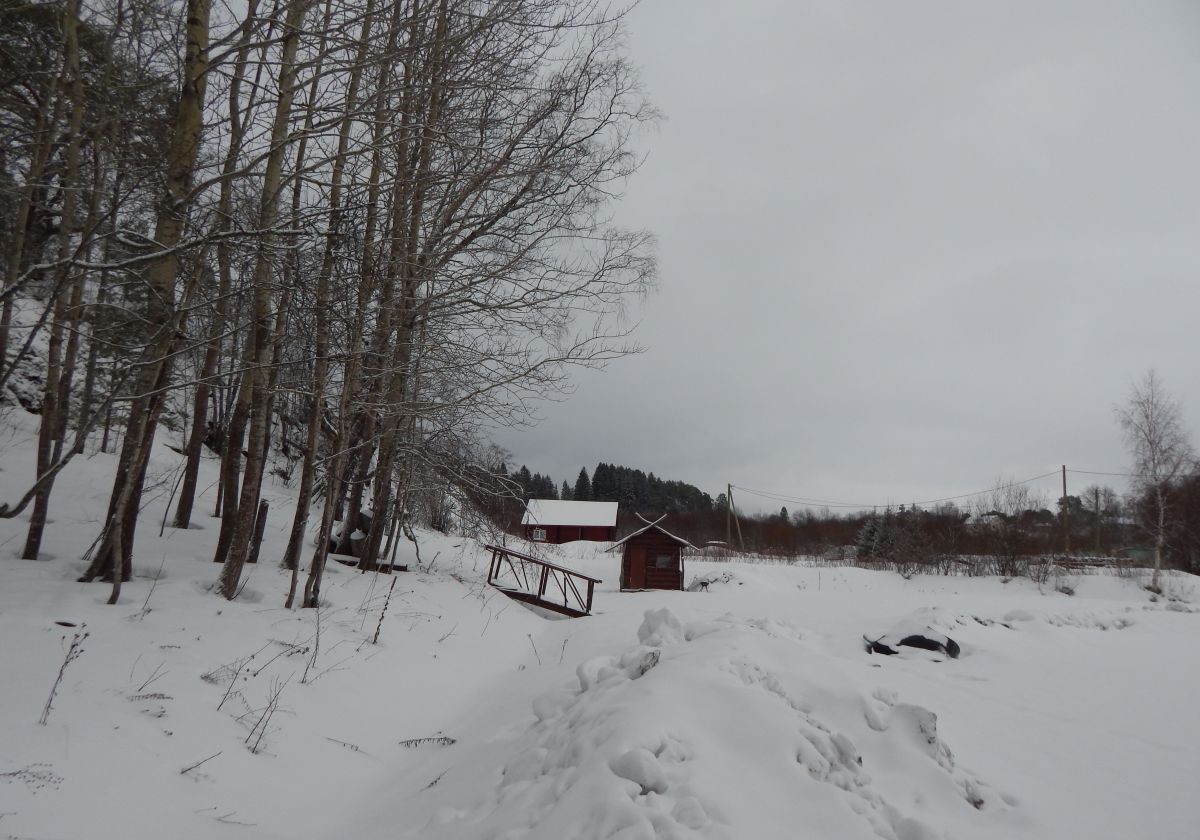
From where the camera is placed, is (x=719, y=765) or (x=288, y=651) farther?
(x=288, y=651)

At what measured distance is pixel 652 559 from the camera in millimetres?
20672

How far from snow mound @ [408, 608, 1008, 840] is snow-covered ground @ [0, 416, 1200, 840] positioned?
0.01 metres

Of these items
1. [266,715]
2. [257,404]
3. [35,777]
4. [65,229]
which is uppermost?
[65,229]

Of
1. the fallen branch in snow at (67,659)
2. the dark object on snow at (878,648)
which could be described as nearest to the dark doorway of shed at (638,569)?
the dark object on snow at (878,648)

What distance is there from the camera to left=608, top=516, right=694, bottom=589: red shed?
2038 centimetres

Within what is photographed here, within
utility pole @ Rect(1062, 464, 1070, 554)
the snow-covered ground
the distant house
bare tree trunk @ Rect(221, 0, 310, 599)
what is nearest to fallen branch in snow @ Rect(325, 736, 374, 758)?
the snow-covered ground

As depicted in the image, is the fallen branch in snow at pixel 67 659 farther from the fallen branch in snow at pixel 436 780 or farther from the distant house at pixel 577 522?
the distant house at pixel 577 522

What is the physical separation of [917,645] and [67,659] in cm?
912

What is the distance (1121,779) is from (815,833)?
357 cm

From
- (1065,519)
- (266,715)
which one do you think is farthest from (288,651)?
(1065,519)

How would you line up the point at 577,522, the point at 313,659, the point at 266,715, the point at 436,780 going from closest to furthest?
the point at 436,780
the point at 266,715
the point at 313,659
the point at 577,522

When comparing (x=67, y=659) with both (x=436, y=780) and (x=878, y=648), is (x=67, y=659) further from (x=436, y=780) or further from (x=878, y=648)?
(x=878, y=648)

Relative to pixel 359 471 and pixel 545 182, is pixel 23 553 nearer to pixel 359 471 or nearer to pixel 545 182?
pixel 359 471

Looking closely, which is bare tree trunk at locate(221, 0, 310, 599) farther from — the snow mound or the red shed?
the red shed
